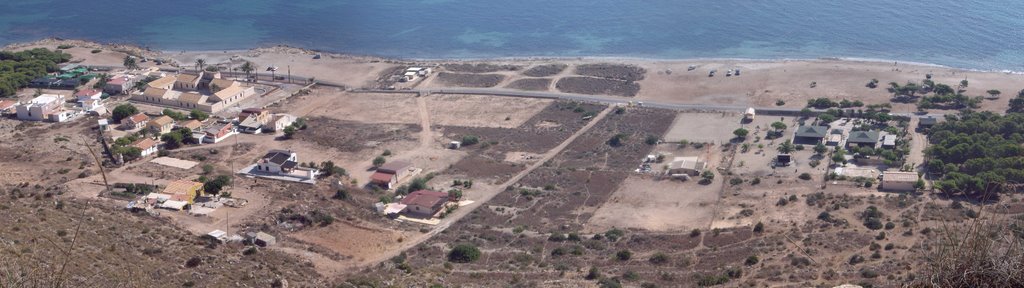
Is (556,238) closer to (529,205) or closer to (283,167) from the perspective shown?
(529,205)

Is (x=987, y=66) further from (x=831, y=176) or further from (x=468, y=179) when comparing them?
(x=468, y=179)

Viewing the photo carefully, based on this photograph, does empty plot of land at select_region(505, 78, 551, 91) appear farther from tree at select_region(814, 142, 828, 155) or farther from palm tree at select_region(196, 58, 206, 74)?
palm tree at select_region(196, 58, 206, 74)

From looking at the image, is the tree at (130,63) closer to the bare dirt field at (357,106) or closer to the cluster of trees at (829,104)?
the bare dirt field at (357,106)

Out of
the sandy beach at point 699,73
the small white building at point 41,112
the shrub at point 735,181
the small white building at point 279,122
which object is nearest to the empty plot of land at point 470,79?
the sandy beach at point 699,73

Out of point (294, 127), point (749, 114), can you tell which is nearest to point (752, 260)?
point (749, 114)

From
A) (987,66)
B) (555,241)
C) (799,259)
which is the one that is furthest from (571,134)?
(987,66)

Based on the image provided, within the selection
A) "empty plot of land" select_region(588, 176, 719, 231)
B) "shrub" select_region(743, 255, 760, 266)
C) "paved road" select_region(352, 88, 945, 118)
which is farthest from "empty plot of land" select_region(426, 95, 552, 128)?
"shrub" select_region(743, 255, 760, 266)
